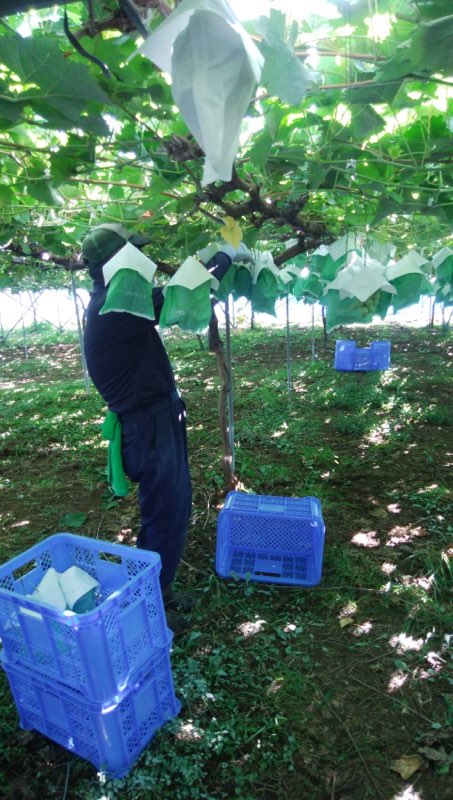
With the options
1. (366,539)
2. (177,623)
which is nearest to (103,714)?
(177,623)

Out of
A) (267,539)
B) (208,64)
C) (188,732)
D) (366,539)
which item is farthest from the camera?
(366,539)

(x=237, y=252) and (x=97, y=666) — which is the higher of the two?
(x=237, y=252)

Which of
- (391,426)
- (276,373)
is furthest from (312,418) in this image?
(276,373)

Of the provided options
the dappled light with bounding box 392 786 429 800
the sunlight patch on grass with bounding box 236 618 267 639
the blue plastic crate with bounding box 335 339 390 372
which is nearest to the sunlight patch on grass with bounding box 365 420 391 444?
the blue plastic crate with bounding box 335 339 390 372

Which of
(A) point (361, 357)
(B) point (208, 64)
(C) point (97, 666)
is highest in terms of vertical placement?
(B) point (208, 64)

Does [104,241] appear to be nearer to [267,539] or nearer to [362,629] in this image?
[267,539]

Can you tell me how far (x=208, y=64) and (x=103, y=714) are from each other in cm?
176

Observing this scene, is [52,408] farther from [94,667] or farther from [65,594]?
[94,667]

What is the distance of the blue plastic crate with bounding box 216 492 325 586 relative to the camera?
2.66 m

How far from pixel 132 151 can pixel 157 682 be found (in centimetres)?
199

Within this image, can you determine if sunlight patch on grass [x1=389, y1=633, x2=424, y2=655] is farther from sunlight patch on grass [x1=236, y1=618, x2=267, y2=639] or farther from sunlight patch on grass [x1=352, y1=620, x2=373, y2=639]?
sunlight patch on grass [x1=236, y1=618, x2=267, y2=639]

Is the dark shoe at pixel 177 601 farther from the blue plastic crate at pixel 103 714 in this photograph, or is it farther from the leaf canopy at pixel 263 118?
the leaf canopy at pixel 263 118

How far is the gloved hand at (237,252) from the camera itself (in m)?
2.30

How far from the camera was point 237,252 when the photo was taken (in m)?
2.35
